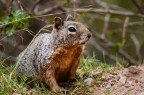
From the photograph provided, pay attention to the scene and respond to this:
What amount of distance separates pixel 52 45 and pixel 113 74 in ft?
3.19

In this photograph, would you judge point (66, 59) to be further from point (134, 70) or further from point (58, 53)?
point (134, 70)

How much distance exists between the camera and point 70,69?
591 centimetres

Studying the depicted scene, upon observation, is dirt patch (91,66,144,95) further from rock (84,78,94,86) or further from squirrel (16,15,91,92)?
squirrel (16,15,91,92)

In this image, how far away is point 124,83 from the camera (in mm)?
5938

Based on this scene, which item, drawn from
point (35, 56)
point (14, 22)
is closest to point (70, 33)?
point (35, 56)

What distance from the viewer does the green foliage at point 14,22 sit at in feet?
20.6

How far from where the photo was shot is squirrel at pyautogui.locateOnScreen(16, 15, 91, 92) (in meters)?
5.61

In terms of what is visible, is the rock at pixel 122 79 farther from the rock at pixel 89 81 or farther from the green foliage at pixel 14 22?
the green foliage at pixel 14 22

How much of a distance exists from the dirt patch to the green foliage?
49.4 inches

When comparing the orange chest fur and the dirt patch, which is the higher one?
the orange chest fur

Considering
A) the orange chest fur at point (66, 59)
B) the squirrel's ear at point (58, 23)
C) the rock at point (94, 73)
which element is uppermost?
the squirrel's ear at point (58, 23)

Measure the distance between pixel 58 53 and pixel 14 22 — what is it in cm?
92

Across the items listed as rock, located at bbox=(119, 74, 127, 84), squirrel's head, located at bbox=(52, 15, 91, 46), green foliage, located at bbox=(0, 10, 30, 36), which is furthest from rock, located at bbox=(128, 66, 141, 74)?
green foliage, located at bbox=(0, 10, 30, 36)

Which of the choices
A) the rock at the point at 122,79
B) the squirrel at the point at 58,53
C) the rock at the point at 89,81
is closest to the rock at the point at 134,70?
the rock at the point at 122,79
